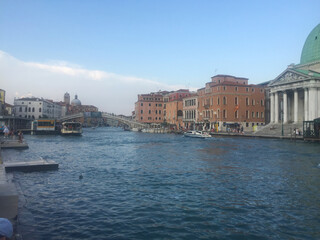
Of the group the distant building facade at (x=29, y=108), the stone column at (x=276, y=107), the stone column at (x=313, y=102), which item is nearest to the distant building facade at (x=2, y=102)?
the distant building facade at (x=29, y=108)

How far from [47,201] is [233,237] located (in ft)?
20.0

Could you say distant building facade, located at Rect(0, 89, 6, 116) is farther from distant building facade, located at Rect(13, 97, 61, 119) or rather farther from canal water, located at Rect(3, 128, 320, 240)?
canal water, located at Rect(3, 128, 320, 240)

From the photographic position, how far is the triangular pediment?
5029 cm

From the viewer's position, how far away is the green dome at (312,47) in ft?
175

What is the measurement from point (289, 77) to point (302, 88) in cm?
342

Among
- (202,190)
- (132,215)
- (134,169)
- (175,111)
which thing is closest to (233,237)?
(132,215)

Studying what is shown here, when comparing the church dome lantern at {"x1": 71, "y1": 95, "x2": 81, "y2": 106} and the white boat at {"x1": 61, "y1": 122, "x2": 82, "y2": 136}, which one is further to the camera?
the church dome lantern at {"x1": 71, "y1": 95, "x2": 81, "y2": 106}

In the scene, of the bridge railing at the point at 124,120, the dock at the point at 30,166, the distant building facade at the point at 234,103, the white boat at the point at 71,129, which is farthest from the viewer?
the bridge railing at the point at 124,120

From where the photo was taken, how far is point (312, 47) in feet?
178

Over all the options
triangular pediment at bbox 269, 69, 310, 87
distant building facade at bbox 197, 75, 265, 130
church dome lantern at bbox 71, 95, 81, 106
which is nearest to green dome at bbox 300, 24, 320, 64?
triangular pediment at bbox 269, 69, 310, 87

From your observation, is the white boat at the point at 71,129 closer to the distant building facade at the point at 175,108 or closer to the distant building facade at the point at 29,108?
the distant building facade at the point at 29,108

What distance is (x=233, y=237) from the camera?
728 centimetres

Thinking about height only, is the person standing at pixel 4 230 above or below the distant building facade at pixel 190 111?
below

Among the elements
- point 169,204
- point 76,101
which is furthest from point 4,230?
point 76,101
